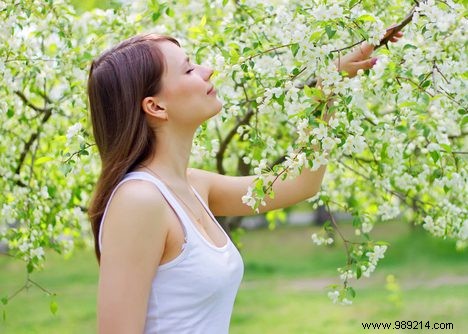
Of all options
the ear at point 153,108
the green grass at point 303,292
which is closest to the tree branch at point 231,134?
the ear at point 153,108

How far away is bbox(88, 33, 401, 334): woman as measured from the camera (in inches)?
89.6

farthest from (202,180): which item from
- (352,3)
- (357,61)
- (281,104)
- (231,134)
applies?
(231,134)

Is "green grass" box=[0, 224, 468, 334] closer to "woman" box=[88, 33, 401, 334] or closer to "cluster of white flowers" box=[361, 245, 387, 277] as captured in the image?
"cluster of white flowers" box=[361, 245, 387, 277]

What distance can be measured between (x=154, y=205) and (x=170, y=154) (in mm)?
284

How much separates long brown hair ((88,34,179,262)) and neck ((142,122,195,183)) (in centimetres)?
3

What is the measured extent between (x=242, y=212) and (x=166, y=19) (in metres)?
2.02

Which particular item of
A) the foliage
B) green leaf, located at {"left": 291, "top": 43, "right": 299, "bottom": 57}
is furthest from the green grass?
green leaf, located at {"left": 291, "top": 43, "right": 299, "bottom": 57}

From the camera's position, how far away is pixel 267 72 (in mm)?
3445

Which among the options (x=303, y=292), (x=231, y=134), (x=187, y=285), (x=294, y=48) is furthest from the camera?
(x=303, y=292)

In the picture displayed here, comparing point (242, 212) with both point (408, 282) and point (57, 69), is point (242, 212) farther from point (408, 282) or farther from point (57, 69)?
point (408, 282)

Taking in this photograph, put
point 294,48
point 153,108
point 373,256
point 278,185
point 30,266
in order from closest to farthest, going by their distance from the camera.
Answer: point 153,108, point 294,48, point 278,185, point 373,256, point 30,266

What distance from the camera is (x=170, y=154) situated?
2.57 meters

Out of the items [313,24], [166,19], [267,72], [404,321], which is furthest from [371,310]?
[313,24]

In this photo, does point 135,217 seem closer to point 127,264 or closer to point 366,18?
point 127,264
